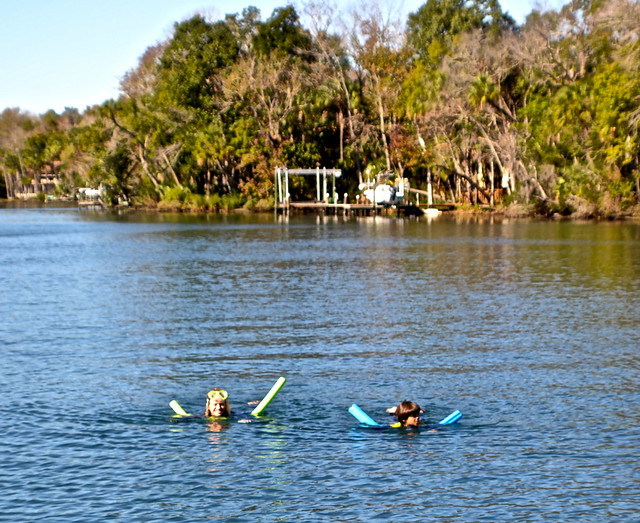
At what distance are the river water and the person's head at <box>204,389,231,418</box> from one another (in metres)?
0.23

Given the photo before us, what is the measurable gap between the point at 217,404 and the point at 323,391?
125 inches

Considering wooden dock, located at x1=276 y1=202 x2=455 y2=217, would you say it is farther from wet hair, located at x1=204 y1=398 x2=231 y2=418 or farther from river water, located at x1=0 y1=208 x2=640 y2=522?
wet hair, located at x1=204 y1=398 x2=231 y2=418

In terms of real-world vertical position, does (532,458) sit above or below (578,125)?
below

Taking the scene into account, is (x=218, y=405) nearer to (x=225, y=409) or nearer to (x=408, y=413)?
(x=225, y=409)

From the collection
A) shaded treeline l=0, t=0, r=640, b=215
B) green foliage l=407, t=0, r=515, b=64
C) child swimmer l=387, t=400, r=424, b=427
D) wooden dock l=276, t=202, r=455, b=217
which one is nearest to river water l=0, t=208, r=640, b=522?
child swimmer l=387, t=400, r=424, b=427

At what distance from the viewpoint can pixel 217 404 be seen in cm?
1869

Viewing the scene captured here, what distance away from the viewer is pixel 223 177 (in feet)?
385

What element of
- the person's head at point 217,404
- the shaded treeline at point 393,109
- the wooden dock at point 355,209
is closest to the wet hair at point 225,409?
the person's head at point 217,404

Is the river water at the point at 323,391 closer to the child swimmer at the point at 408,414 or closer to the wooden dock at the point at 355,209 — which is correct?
the child swimmer at the point at 408,414

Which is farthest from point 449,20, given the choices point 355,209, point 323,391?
point 323,391

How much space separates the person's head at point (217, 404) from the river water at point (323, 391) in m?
0.23

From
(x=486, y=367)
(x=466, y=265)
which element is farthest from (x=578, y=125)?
(x=486, y=367)

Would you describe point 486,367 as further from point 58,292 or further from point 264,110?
point 264,110

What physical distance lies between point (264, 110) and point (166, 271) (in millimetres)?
61840
